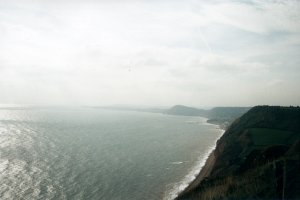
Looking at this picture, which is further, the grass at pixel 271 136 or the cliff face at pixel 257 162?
the grass at pixel 271 136

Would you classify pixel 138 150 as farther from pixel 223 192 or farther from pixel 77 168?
pixel 223 192

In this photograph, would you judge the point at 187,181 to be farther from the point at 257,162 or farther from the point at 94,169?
the point at 94,169

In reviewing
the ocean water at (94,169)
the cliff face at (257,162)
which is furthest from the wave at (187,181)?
the cliff face at (257,162)

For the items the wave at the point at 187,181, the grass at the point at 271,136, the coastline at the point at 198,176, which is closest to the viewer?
the coastline at the point at 198,176

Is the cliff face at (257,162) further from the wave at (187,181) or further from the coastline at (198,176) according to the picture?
the wave at (187,181)

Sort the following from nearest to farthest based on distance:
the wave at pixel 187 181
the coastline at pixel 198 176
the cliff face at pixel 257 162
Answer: the cliff face at pixel 257 162
the coastline at pixel 198 176
the wave at pixel 187 181

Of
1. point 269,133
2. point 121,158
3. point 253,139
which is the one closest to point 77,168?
point 121,158

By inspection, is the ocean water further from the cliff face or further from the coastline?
the cliff face

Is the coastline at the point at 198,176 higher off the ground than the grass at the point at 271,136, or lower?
lower

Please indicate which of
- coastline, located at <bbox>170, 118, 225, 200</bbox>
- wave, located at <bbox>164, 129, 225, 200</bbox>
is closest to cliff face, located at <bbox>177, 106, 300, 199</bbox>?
coastline, located at <bbox>170, 118, 225, 200</bbox>
